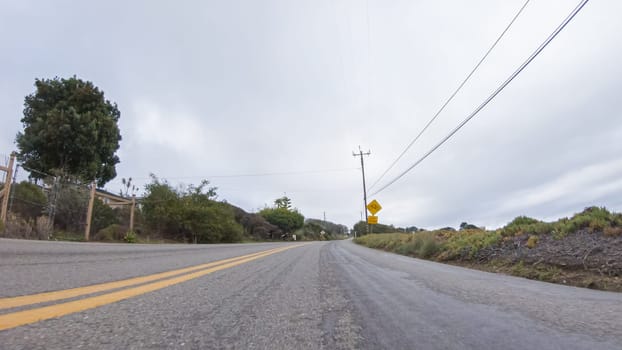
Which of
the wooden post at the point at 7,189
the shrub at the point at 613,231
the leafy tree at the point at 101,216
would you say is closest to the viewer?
the shrub at the point at 613,231

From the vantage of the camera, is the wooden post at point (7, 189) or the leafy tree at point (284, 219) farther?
the leafy tree at point (284, 219)

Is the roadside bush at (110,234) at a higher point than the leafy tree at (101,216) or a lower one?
lower

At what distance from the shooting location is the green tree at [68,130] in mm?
13328

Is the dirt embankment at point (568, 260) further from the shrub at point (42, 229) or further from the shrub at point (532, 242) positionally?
the shrub at point (42, 229)

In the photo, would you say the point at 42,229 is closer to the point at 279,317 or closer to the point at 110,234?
the point at 110,234

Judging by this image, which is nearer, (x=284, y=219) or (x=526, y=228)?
(x=526, y=228)

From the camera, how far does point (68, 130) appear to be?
13.2 meters

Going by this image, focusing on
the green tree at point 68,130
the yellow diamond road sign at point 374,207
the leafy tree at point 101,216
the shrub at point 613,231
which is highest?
the green tree at point 68,130

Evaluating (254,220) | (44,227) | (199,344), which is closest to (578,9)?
(199,344)

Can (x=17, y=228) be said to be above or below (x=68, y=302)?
above

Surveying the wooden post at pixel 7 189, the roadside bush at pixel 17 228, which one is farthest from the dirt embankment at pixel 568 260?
the wooden post at pixel 7 189

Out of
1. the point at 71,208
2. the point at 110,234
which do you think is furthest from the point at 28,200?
the point at 110,234

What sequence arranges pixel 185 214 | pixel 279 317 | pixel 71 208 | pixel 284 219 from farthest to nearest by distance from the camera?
1. pixel 284 219
2. pixel 185 214
3. pixel 71 208
4. pixel 279 317

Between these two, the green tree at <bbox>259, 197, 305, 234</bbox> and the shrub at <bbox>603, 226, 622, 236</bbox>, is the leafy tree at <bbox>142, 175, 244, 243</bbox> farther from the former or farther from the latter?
the green tree at <bbox>259, 197, 305, 234</bbox>
